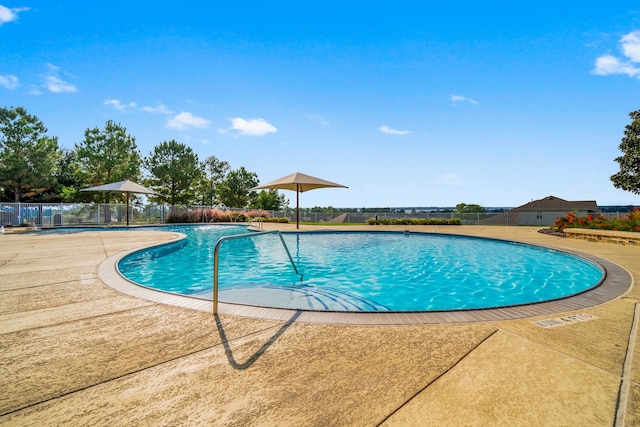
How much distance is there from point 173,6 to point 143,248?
808cm

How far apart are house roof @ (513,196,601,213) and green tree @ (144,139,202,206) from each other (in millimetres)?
42215

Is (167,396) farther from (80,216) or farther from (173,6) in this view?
(80,216)

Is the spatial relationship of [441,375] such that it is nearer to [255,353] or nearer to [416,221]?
[255,353]

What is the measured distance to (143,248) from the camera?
29.7 feet

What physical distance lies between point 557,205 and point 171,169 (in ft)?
153

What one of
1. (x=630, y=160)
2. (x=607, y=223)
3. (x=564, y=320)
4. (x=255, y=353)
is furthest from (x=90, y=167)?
(x=630, y=160)

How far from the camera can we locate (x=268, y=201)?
42906 mm

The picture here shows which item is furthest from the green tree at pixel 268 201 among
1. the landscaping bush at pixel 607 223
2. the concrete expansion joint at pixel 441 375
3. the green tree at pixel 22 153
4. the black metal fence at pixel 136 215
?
the concrete expansion joint at pixel 441 375

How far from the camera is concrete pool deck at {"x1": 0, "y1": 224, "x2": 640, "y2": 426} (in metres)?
1.64

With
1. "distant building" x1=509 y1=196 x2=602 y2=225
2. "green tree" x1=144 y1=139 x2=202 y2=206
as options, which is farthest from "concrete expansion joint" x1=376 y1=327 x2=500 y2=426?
"distant building" x1=509 y1=196 x2=602 y2=225

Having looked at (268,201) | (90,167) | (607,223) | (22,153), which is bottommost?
(607,223)

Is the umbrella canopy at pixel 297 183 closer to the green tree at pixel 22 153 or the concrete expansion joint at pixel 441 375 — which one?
the concrete expansion joint at pixel 441 375

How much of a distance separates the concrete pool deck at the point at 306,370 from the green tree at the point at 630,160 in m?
29.0

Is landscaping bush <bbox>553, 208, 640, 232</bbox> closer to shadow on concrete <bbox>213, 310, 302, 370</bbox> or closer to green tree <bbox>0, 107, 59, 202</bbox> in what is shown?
shadow on concrete <bbox>213, 310, 302, 370</bbox>
